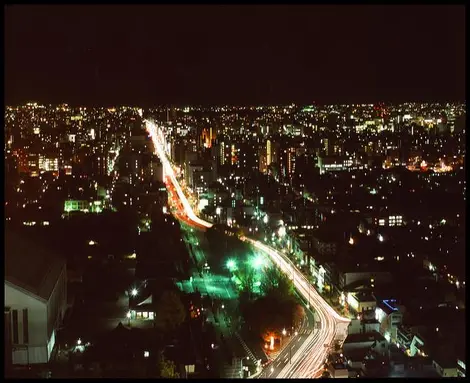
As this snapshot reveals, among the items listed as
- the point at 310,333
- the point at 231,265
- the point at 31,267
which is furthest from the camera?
the point at 231,265

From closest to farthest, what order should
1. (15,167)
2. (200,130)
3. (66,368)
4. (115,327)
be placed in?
(66,368) < (115,327) < (15,167) < (200,130)

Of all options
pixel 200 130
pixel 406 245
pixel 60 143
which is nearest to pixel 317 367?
pixel 406 245

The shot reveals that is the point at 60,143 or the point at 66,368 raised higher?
the point at 60,143

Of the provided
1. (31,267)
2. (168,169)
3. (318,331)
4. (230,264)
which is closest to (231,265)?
(230,264)

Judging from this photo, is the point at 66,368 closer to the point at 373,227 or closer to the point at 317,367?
the point at 317,367

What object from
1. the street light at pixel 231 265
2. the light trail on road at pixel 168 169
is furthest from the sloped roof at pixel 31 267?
the light trail on road at pixel 168 169

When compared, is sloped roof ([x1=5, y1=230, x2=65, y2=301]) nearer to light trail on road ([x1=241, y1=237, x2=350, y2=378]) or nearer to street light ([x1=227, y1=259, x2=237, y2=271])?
light trail on road ([x1=241, y1=237, x2=350, y2=378])

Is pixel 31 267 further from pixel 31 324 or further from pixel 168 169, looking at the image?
pixel 168 169
